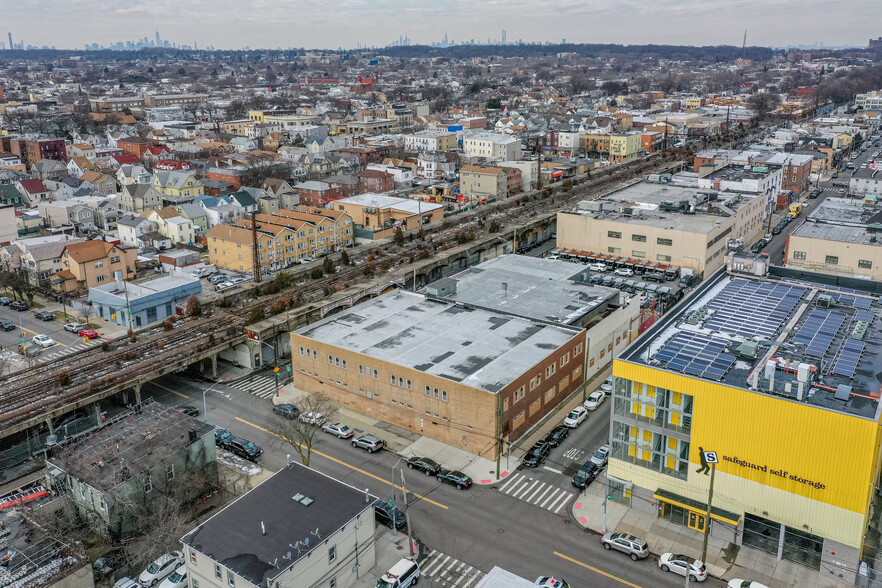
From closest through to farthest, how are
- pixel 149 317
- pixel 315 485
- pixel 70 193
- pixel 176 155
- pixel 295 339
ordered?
pixel 315 485, pixel 295 339, pixel 149 317, pixel 70 193, pixel 176 155

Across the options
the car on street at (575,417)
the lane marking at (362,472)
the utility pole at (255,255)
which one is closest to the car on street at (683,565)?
the lane marking at (362,472)

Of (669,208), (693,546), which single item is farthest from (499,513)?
(669,208)

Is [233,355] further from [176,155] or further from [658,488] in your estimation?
[176,155]

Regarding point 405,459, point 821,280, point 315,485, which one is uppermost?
point 821,280

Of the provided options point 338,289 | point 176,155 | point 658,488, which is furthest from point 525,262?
point 176,155

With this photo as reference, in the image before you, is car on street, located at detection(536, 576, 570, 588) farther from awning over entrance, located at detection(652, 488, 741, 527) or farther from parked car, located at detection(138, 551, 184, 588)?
parked car, located at detection(138, 551, 184, 588)

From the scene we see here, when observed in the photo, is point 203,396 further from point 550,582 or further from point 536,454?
point 550,582

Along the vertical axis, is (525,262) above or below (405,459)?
above
